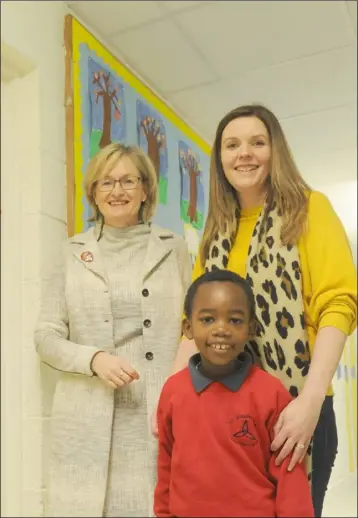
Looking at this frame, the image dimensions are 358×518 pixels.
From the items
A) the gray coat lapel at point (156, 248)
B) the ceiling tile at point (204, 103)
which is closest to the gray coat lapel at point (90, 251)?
the gray coat lapel at point (156, 248)

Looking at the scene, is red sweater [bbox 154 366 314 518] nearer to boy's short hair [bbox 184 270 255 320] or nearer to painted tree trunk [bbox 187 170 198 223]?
boy's short hair [bbox 184 270 255 320]

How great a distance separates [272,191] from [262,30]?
4.17 feet

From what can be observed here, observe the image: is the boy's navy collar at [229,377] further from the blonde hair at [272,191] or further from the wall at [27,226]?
the wall at [27,226]

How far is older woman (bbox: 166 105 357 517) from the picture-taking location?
121 cm

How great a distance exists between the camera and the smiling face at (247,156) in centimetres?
141

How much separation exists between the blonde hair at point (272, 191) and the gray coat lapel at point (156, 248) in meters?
0.22

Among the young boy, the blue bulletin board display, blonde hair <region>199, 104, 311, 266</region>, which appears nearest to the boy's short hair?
the young boy

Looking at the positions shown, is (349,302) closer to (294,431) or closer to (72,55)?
(294,431)

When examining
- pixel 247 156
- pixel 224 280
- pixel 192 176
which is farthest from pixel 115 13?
pixel 224 280

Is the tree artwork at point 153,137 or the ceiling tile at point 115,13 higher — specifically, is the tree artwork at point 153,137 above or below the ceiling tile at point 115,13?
below

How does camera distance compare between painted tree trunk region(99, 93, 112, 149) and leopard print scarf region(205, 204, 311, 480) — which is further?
painted tree trunk region(99, 93, 112, 149)

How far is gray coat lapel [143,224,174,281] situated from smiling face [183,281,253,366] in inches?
15.4

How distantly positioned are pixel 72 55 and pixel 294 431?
4.98ft

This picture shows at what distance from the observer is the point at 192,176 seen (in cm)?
298
